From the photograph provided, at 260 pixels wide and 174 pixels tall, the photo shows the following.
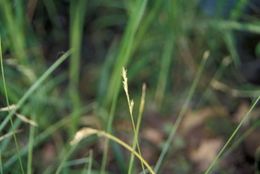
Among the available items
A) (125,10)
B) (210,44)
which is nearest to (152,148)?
(210,44)

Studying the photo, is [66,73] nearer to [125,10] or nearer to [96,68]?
[96,68]

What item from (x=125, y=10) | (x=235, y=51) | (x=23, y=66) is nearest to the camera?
(x=23, y=66)

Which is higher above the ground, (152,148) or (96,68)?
(96,68)

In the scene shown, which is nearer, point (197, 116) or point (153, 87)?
point (197, 116)

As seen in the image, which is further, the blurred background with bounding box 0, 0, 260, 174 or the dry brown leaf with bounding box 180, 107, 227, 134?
the dry brown leaf with bounding box 180, 107, 227, 134

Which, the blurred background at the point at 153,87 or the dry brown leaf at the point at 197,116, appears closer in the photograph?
the blurred background at the point at 153,87

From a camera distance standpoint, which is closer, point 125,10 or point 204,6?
point 204,6

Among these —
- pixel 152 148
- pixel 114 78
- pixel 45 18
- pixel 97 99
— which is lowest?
pixel 152 148

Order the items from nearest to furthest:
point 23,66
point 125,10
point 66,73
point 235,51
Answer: point 23,66 < point 235,51 < point 66,73 < point 125,10
